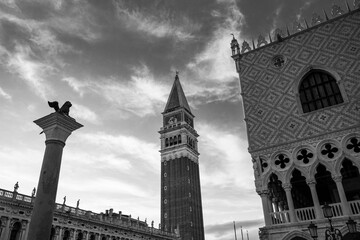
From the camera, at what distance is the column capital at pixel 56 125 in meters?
8.90

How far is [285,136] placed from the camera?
16547mm

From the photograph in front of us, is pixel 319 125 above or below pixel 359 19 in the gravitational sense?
below

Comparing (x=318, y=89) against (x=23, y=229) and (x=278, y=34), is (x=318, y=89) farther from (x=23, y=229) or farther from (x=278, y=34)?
(x=23, y=229)

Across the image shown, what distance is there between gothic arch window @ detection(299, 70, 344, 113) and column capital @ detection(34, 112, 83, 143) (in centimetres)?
1288

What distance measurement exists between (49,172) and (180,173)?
5941 centimetres

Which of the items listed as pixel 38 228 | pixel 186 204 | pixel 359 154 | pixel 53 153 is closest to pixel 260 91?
pixel 359 154

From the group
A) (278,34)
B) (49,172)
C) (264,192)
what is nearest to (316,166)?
(264,192)

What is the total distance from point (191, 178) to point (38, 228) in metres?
61.6

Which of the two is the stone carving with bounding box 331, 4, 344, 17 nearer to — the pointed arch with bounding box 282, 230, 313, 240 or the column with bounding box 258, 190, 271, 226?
the column with bounding box 258, 190, 271, 226

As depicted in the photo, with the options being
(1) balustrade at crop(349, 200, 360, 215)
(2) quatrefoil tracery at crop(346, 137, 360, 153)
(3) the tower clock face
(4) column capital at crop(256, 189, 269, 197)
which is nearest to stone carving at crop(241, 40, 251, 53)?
(2) quatrefoil tracery at crop(346, 137, 360, 153)

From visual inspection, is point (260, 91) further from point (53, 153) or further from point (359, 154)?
point (53, 153)

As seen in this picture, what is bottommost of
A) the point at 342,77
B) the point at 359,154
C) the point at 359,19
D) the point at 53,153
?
the point at 53,153

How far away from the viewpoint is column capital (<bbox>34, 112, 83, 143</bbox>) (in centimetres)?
890

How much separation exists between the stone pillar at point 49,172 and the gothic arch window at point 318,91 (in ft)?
42.3
